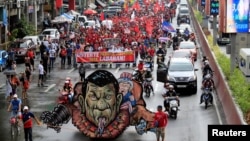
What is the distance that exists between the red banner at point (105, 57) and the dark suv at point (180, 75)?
801 cm

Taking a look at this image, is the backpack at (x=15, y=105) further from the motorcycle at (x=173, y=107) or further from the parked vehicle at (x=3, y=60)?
the parked vehicle at (x=3, y=60)

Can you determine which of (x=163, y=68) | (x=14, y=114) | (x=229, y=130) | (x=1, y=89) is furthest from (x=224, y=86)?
(x=229, y=130)

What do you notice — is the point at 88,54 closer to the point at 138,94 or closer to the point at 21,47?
the point at 21,47

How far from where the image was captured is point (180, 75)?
106 ft

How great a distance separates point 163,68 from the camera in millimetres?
33969

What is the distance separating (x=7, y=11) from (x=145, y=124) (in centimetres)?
3587

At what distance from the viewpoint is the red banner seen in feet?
138

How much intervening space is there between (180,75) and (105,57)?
1066cm

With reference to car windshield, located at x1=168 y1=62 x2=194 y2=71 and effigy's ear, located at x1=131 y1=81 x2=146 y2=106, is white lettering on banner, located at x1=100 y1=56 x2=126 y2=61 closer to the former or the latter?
car windshield, located at x1=168 y1=62 x2=194 y2=71

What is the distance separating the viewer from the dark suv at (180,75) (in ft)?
105

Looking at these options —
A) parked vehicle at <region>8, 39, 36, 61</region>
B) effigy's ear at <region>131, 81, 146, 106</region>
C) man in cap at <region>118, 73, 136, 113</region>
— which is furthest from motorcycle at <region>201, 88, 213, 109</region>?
parked vehicle at <region>8, 39, 36, 61</region>

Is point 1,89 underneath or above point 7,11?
underneath

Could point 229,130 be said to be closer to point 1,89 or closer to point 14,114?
point 14,114

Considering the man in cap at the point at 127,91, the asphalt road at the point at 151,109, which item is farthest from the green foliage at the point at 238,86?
the man in cap at the point at 127,91
